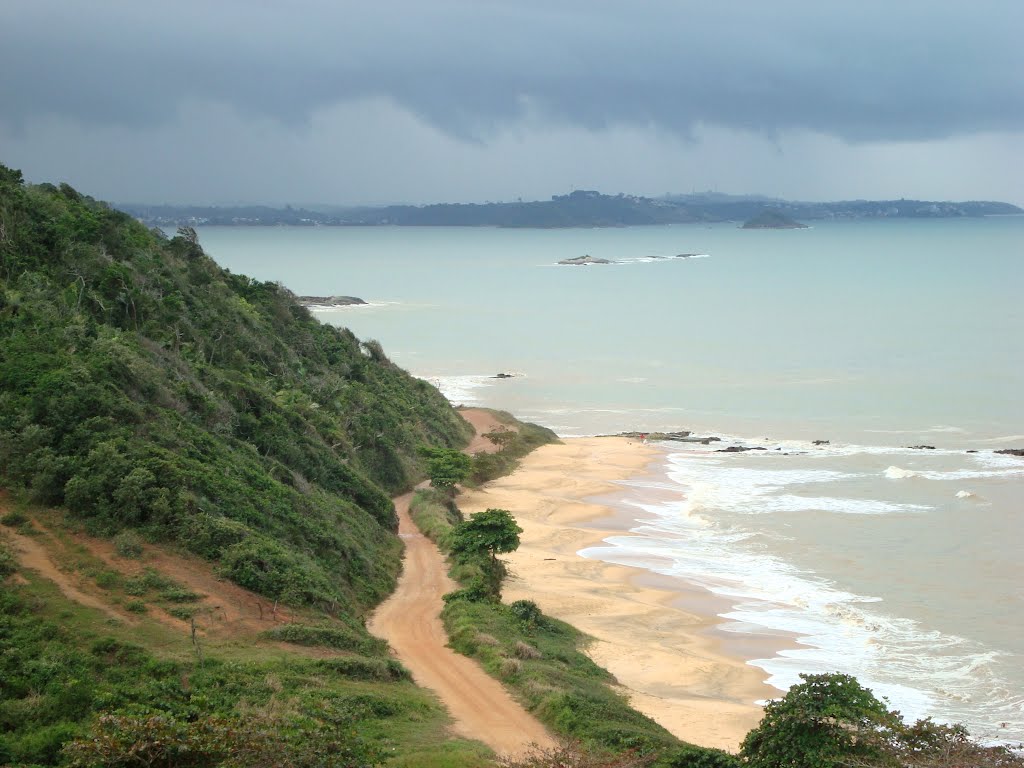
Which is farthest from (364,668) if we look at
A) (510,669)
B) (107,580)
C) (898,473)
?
(898,473)

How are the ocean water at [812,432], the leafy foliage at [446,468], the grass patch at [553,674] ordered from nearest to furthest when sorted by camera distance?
the grass patch at [553,674], the ocean water at [812,432], the leafy foliage at [446,468]

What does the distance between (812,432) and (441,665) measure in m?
44.4

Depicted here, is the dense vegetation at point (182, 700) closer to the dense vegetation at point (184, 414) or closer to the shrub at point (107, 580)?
the shrub at point (107, 580)

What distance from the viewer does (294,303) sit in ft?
174

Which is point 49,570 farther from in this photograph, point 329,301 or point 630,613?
point 329,301

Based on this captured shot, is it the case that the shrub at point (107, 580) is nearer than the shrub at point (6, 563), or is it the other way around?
the shrub at point (6, 563)

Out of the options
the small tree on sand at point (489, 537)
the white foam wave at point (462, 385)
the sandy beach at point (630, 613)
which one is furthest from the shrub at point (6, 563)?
the white foam wave at point (462, 385)

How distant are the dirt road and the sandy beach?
2.75 meters

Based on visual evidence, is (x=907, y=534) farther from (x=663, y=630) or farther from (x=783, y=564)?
(x=663, y=630)

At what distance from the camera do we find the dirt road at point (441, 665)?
18.1 m

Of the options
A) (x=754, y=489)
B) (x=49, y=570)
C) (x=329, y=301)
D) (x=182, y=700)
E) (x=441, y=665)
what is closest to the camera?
(x=182, y=700)

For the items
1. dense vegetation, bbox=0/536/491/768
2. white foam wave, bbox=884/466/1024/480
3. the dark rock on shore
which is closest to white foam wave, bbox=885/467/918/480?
white foam wave, bbox=884/466/1024/480

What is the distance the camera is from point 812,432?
203ft

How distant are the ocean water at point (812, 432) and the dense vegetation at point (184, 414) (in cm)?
1011
